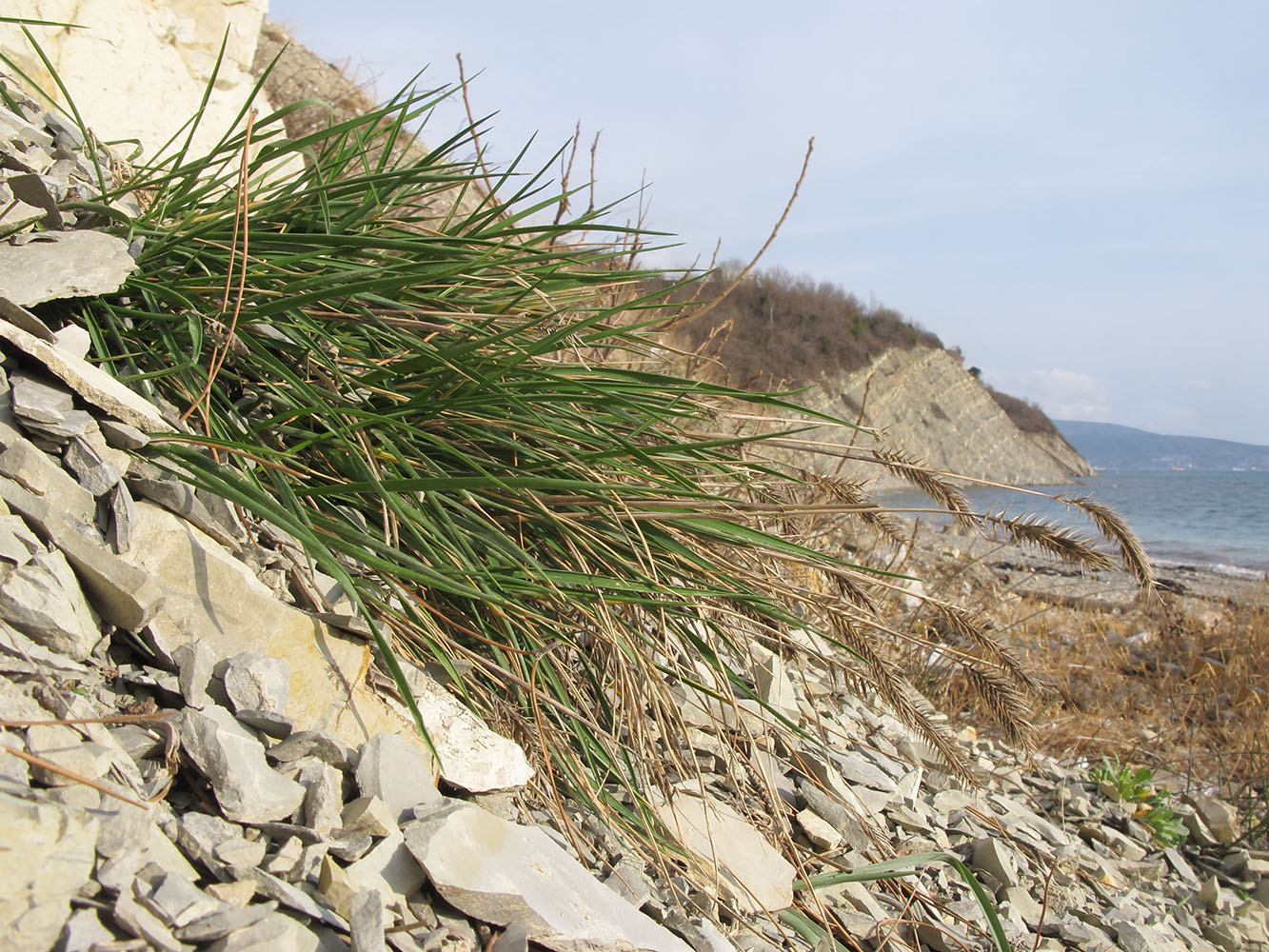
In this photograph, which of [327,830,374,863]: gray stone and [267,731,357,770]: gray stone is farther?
[267,731,357,770]: gray stone

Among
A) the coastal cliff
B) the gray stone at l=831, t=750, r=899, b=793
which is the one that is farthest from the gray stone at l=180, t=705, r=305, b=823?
the coastal cliff

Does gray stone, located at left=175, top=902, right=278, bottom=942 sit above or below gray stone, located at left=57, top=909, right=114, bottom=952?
below

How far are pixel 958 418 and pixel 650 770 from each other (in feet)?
144

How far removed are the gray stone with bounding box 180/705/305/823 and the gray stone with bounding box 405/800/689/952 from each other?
0.61ft

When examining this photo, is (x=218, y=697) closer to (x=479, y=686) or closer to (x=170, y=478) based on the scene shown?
(x=170, y=478)

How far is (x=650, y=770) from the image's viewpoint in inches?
71.2

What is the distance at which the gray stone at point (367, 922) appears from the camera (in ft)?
3.34

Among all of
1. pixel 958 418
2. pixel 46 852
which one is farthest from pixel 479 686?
pixel 958 418

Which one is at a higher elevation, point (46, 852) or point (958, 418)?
point (958, 418)

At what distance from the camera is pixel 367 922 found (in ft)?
3.39

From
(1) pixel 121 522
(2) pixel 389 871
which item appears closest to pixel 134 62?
(1) pixel 121 522

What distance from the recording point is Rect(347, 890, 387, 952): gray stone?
1.02 metres

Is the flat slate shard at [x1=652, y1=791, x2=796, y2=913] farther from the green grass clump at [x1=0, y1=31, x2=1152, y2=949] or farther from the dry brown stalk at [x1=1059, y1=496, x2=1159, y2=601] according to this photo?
the dry brown stalk at [x1=1059, y1=496, x2=1159, y2=601]

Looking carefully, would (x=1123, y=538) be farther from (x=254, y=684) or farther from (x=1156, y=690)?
(x=1156, y=690)
